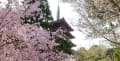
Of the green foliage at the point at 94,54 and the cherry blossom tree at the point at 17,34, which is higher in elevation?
the cherry blossom tree at the point at 17,34

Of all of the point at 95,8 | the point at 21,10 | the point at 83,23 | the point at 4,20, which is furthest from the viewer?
the point at 83,23

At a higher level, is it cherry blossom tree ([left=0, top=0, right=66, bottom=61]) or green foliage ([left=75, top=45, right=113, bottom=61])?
cherry blossom tree ([left=0, top=0, right=66, bottom=61])

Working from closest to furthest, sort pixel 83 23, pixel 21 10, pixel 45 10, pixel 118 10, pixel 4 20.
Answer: pixel 4 20, pixel 21 10, pixel 118 10, pixel 83 23, pixel 45 10

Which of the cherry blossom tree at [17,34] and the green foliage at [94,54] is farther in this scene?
the green foliage at [94,54]

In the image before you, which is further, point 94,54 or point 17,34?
point 94,54

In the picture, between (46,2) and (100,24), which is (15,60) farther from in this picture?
(46,2)

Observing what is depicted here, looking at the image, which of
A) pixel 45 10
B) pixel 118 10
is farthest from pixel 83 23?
pixel 45 10

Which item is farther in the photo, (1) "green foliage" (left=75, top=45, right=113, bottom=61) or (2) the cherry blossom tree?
(1) "green foliage" (left=75, top=45, right=113, bottom=61)

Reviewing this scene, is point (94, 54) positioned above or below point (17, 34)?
below

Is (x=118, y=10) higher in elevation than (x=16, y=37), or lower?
lower

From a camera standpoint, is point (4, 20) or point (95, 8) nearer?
point (4, 20)

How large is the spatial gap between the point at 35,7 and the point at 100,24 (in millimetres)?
6342

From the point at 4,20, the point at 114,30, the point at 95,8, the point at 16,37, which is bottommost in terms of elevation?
the point at 114,30

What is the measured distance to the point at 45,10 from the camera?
75.8 feet
